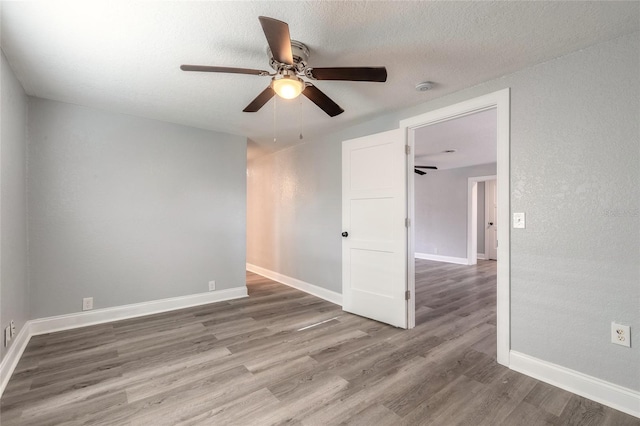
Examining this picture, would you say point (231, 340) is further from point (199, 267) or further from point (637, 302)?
point (637, 302)

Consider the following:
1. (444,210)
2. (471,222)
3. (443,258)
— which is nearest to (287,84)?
(471,222)

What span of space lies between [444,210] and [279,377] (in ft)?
21.7

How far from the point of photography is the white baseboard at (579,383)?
5.81 feet

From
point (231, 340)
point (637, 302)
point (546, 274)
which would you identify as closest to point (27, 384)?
point (231, 340)

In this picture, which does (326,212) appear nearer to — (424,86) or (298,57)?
(424,86)

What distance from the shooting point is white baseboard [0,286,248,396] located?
2246 millimetres

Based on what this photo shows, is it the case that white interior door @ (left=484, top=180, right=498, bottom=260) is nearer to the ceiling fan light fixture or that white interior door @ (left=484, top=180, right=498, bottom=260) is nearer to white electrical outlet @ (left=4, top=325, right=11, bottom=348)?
the ceiling fan light fixture

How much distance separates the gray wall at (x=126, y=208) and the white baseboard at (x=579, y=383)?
135 inches

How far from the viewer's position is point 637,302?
1.77 meters

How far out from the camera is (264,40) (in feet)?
6.32

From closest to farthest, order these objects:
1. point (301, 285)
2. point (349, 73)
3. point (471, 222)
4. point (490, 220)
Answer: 1. point (349, 73)
2. point (301, 285)
3. point (471, 222)
4. point (490, 220)

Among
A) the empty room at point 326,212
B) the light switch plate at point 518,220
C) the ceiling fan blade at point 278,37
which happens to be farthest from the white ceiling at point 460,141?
the ceiling fan blade at point 278,37

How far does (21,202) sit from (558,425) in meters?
4.46

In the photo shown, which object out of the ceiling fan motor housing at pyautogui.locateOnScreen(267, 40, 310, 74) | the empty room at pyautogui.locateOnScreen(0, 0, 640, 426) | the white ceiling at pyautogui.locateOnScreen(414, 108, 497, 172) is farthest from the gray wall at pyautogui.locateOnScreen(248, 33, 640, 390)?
the ceiling fan motor housing at pyautogui.locateOnScreen(267, 40, 310, 74)
